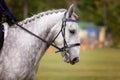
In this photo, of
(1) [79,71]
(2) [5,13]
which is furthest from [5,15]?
(1) [79,71]

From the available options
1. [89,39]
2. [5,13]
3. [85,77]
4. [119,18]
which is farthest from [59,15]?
[89,39]

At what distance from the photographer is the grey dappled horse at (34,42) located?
11586 mm

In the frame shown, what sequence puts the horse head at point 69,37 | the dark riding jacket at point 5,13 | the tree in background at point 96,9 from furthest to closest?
the tree in background at point 96,9 → the dark riding jacket at point 5,13 → the horse head at point 69,37

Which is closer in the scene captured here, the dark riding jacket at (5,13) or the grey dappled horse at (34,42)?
the grey dappled horse at (34,42)

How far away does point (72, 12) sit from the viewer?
11.7 meters

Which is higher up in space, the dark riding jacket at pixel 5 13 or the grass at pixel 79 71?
the grass at pixel 79 71

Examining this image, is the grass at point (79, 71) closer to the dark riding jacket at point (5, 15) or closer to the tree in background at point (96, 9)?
the dark riding jacket at point (5, 15)

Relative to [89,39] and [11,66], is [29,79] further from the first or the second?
[89,39]

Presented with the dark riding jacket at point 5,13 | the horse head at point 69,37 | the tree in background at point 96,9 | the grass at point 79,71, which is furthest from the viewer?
the tree in background at point 96,9

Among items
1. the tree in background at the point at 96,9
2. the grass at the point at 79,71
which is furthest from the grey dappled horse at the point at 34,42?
the tree in background at the point at 96,9

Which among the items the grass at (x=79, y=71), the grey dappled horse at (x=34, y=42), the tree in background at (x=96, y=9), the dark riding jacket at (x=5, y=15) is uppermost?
the tree in background at (x=96, y=9)

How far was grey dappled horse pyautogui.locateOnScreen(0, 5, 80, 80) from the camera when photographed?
11.6 metres

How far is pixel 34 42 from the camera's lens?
11.9 metres

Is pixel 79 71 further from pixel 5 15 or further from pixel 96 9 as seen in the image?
pixel 96 9
